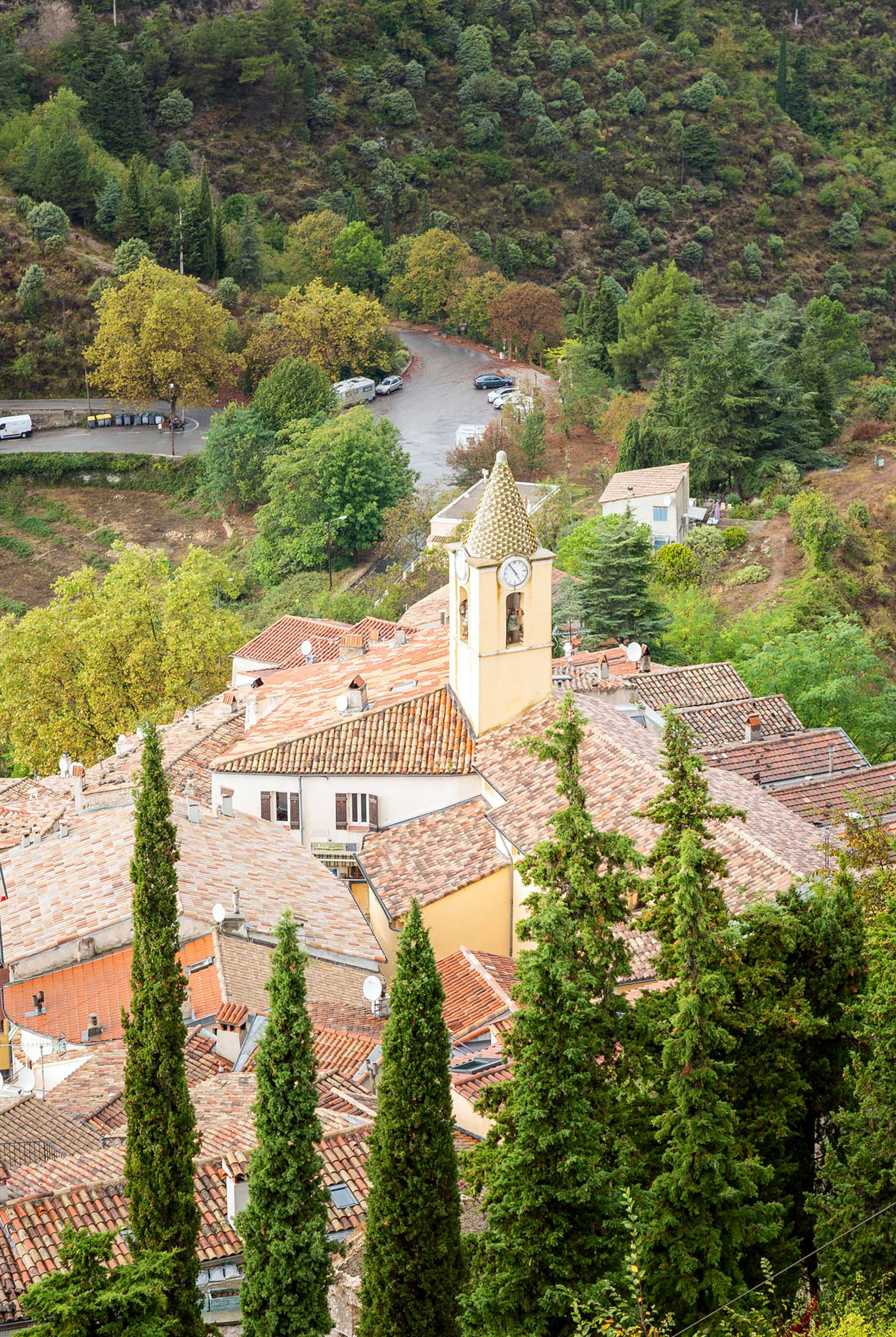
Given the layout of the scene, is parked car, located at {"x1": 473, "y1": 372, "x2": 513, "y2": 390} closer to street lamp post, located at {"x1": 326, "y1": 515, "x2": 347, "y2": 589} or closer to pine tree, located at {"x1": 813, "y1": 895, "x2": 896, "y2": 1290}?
street lamp post, located at {"x1": 326, "y1": 515, "x2": 347, "y2": 589}

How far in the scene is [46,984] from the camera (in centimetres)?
2958

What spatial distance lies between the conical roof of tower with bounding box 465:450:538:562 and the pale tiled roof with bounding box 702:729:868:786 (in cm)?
754

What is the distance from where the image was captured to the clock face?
3409cm

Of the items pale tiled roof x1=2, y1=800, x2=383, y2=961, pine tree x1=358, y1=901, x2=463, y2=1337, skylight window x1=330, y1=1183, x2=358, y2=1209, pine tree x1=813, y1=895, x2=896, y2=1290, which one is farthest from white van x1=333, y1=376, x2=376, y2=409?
pine tree x1=358, y1=901, x2=463, y2=1337

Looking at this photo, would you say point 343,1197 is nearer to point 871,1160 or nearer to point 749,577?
point 871,1160

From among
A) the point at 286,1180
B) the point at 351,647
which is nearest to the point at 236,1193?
the point at 286,1180

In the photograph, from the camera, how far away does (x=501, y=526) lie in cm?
3431

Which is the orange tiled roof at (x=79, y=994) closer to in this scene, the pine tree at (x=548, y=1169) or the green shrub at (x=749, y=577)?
the pine tree at (x=548, y=1169)

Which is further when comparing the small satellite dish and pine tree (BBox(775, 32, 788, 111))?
pine tree (BBox(775, 32, 788, 111))

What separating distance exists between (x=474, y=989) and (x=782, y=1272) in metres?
8.88

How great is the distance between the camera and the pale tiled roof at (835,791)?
35906mm

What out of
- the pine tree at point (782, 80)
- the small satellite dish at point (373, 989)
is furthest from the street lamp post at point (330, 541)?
the pine tree at point (782, 80)

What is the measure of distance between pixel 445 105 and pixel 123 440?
52.6 metres

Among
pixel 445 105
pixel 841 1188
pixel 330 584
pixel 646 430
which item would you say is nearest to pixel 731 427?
pixel 646 430
